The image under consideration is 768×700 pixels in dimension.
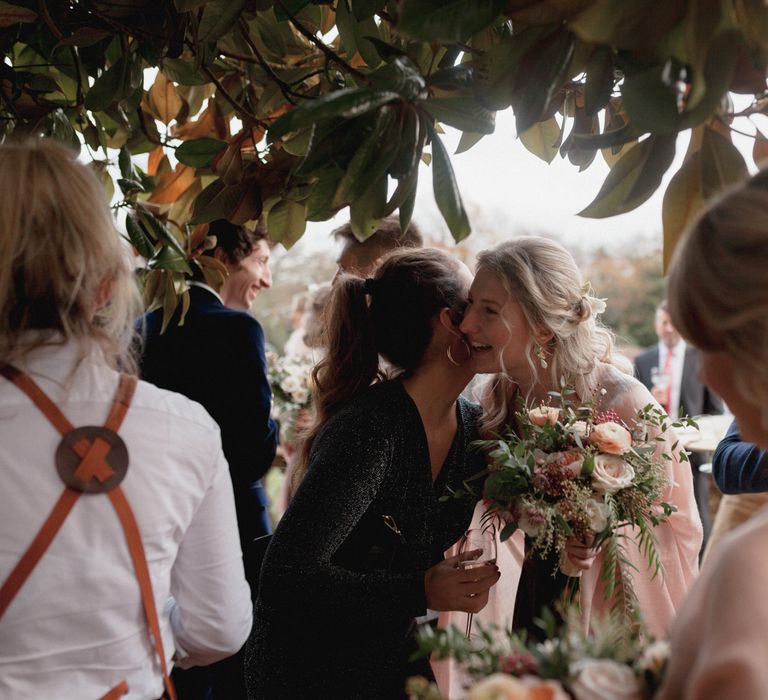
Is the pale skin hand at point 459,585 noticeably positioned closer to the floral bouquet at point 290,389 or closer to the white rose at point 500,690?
the white rose at point 500,690

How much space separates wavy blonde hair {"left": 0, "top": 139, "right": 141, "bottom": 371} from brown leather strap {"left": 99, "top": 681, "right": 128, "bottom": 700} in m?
0.44

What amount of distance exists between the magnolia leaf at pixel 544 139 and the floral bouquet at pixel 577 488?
23.9 inches

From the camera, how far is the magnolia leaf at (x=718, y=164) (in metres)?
0.85

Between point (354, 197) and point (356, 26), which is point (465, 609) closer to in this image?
point (354, 197)

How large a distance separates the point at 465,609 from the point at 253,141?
99 cm

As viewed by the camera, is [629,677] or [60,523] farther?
[60,523]

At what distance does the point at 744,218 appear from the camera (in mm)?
773

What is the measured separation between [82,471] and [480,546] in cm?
91

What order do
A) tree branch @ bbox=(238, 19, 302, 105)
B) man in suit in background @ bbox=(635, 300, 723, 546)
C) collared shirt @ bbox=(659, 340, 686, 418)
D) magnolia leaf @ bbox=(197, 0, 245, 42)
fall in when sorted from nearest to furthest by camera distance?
magnolia leaf @ bbox=(197, 0, 245, 42)
tree branch @ bbox=(238, 19, 302, 105)
man in suit in background @ bbox=(635, 300, 723, 546)
collared shirt @ bbox=(659, 340, 686, 418)

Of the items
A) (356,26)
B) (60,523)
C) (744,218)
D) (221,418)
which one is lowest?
(221,418)

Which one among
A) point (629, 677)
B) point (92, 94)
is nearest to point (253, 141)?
point (92, 94)

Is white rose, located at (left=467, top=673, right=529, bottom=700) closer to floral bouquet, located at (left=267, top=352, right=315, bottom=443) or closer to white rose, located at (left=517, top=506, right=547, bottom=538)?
white rose, located at (left=517, top=506, right=547, bottom=538)

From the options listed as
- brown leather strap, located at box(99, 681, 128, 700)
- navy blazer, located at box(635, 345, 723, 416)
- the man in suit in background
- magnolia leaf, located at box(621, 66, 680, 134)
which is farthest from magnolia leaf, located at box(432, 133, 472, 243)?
navy blazer, located at box(635, 345, 723, 416)

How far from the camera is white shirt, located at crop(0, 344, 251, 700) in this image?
0.97 m
